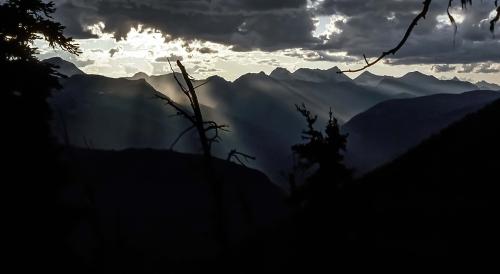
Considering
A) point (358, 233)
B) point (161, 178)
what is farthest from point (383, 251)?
point (161, 178)

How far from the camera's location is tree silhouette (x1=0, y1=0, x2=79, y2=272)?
1377 cm

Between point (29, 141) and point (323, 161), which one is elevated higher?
point (29, 141)

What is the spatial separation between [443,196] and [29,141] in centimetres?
1543

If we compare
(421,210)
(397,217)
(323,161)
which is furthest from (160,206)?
(421,210)

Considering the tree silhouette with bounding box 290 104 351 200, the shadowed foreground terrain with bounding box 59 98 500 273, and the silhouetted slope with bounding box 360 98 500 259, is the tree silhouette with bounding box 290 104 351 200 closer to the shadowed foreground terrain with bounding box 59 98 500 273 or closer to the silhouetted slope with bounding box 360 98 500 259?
the shadowed foreground terrain with bounding box 59 98 500 273

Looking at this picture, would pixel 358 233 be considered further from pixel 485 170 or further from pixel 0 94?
pixel 0 94

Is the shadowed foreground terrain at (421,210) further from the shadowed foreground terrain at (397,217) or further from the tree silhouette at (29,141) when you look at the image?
the tree silhouette at (29,141)

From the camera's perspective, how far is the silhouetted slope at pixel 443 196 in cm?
1434

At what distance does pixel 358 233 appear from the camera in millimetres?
19516

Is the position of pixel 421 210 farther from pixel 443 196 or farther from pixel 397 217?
pixel 443 196

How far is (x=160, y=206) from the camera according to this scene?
154375 millimetres

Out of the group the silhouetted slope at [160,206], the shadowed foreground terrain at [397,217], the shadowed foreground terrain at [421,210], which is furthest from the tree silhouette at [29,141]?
the silhouetted slope at [160,206]

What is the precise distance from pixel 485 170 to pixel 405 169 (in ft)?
28.5

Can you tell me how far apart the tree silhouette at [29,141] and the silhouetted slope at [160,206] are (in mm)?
78418
